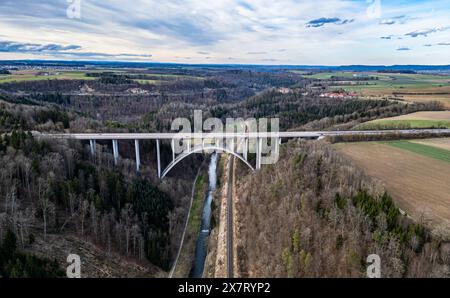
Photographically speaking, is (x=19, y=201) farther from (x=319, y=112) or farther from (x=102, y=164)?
(x=319, y=112)

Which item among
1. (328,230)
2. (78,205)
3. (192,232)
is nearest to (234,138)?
(192,232)

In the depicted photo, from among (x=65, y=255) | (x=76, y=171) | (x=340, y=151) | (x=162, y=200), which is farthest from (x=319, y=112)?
(x=65, y=255)

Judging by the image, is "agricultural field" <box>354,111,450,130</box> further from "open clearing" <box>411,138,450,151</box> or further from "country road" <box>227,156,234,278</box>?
"country road" <box>227,156,234,278</box>

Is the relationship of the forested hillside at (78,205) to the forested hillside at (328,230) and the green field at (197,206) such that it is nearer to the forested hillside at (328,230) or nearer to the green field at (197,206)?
the green field at (197,206)

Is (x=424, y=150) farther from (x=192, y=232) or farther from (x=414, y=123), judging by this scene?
(x=192, y=232)

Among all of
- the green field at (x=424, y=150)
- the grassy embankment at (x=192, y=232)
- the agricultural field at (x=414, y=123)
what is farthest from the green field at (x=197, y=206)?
the green field at (x=424, y=150)
